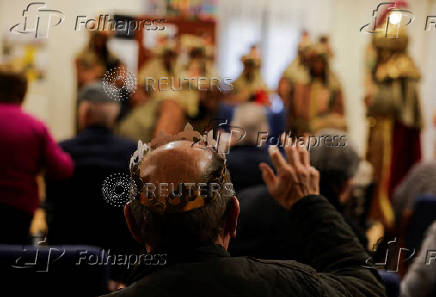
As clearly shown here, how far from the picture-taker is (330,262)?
39.0 inches

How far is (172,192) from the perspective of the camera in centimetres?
79

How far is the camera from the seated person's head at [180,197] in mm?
788

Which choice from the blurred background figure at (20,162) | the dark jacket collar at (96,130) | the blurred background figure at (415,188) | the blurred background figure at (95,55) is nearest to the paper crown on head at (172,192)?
the dark jacket collar at (96,130)

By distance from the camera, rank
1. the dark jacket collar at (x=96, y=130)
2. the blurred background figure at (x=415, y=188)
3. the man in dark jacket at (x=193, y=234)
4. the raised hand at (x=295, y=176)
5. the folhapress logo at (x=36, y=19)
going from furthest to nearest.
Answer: the blurred background figure at (x=415, y=188) → the dark jacket collar at (x=96, y=130) → the raised hand at (x=295, y=176) → the folhapress logo at (x=36, y=19) → the man in dark jacket at (x=193, y=234)

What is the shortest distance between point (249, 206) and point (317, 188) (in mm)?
379

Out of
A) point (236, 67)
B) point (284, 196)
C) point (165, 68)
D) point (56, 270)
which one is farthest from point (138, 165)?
point (236, 67)

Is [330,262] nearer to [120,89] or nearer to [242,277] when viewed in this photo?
[242,277]

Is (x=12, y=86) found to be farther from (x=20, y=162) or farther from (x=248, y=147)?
(x=248, y=147)

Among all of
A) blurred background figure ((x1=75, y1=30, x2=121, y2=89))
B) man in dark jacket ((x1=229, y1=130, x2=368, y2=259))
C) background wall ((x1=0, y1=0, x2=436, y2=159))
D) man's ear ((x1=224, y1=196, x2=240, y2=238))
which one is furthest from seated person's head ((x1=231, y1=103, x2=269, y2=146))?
background wall ((x1=0, y1=0, x2=436, y2=159))

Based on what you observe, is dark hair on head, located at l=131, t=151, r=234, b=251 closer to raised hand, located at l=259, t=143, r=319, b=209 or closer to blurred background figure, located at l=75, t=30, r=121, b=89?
raised hand, located at l=259, t=143, r=319, b=209

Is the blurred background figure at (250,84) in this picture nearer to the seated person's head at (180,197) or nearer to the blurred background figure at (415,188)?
the blurred background figure at (415,188)

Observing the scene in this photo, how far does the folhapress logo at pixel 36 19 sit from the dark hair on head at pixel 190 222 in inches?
12.3

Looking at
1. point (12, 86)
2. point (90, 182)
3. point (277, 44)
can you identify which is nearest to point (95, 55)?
point (12, 86)

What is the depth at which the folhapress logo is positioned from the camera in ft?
3.01
